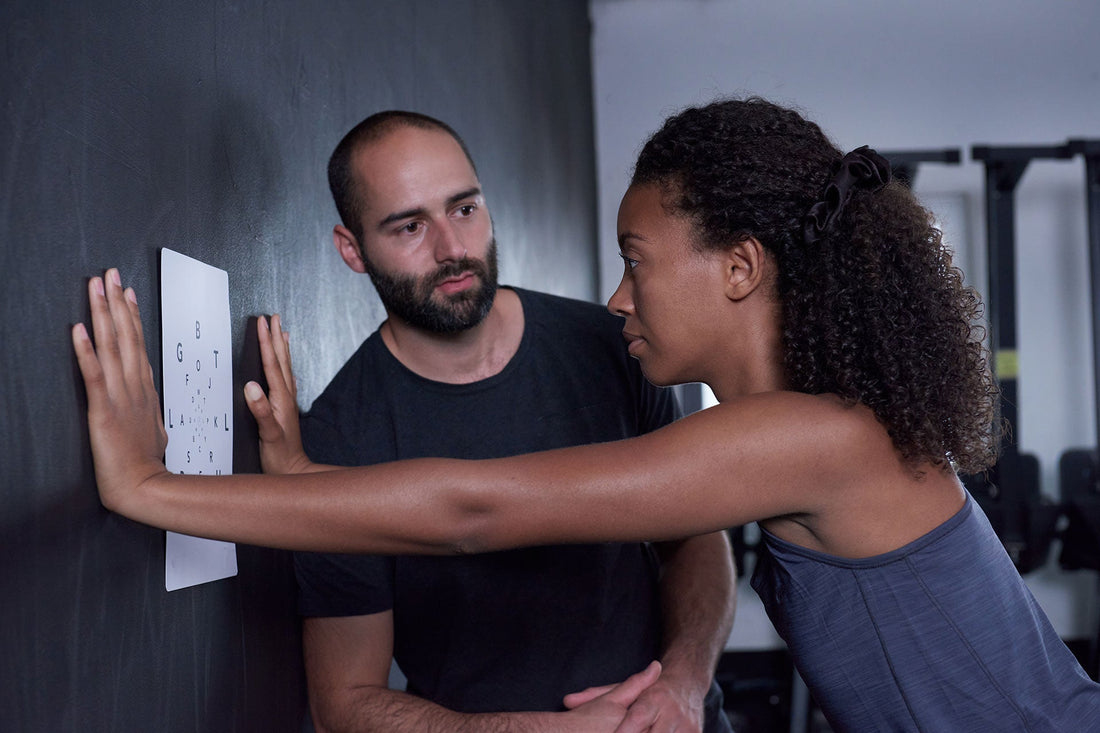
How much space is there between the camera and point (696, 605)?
57.0 inches

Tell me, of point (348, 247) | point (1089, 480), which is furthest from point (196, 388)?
point (1089, 480)

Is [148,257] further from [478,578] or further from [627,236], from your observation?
[478,578]

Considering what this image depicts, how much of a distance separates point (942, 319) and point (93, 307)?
31.8 inches

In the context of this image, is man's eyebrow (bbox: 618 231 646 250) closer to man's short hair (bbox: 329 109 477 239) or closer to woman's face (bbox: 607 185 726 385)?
woman's face (bbox: 607 185 726 385)

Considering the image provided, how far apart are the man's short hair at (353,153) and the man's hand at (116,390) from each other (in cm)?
57

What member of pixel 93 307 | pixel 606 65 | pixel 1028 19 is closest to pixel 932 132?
pixel 1028 19

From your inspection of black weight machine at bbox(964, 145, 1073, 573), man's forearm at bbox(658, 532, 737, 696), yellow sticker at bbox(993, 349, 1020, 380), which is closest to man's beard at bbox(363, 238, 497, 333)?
man's forearm at bbox(658, 532, 737, 696)

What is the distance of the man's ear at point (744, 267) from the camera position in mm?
1068

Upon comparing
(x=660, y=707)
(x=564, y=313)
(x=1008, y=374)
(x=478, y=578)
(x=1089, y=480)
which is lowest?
(x=1089, y=480)

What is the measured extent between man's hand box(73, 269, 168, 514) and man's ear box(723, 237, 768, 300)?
0.61 meters

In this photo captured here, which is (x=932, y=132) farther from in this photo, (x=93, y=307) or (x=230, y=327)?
(x=93, y=307)

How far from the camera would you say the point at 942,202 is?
4.14m

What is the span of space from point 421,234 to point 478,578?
0.48m

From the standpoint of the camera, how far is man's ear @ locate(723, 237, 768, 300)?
1068mm
